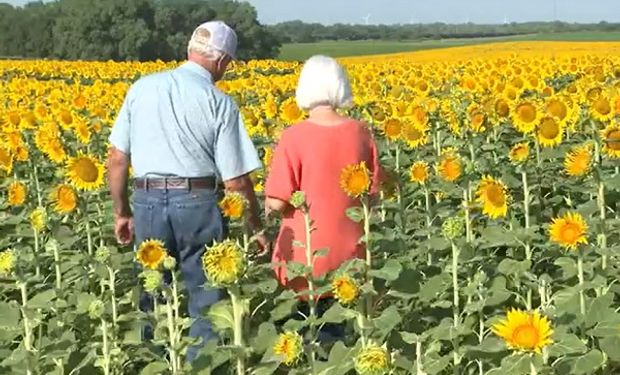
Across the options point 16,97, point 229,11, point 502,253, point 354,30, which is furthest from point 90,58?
point 354,30

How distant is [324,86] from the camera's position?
11.2 ft

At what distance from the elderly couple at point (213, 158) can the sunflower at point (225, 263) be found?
32.7 inches

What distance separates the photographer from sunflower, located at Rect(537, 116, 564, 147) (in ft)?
16.0

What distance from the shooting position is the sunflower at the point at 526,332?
2420mm

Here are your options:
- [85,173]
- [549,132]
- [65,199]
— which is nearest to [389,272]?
[65,199]

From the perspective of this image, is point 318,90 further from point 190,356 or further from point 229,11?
point 229,11

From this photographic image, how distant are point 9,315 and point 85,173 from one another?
1.11 m

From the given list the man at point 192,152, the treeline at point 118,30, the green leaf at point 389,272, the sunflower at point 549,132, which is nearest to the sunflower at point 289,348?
the green leaf at point 389,272

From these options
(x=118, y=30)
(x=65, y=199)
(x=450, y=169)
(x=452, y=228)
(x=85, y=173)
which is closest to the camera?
(x=452, y=228)

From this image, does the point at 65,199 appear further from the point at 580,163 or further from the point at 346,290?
the point at 580,163

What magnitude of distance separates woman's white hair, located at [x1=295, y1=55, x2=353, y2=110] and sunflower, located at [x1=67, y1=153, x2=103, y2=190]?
140 cm

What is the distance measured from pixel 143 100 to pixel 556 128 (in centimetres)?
209

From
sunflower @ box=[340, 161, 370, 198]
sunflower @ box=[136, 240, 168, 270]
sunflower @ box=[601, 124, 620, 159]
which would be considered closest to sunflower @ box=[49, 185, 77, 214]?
sunflower @ box=[136, 240, 168, 270]

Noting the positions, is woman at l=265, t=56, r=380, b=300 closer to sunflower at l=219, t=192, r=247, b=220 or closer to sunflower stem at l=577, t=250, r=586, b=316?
sunflower at l=219, t=192, r=247, b=220
